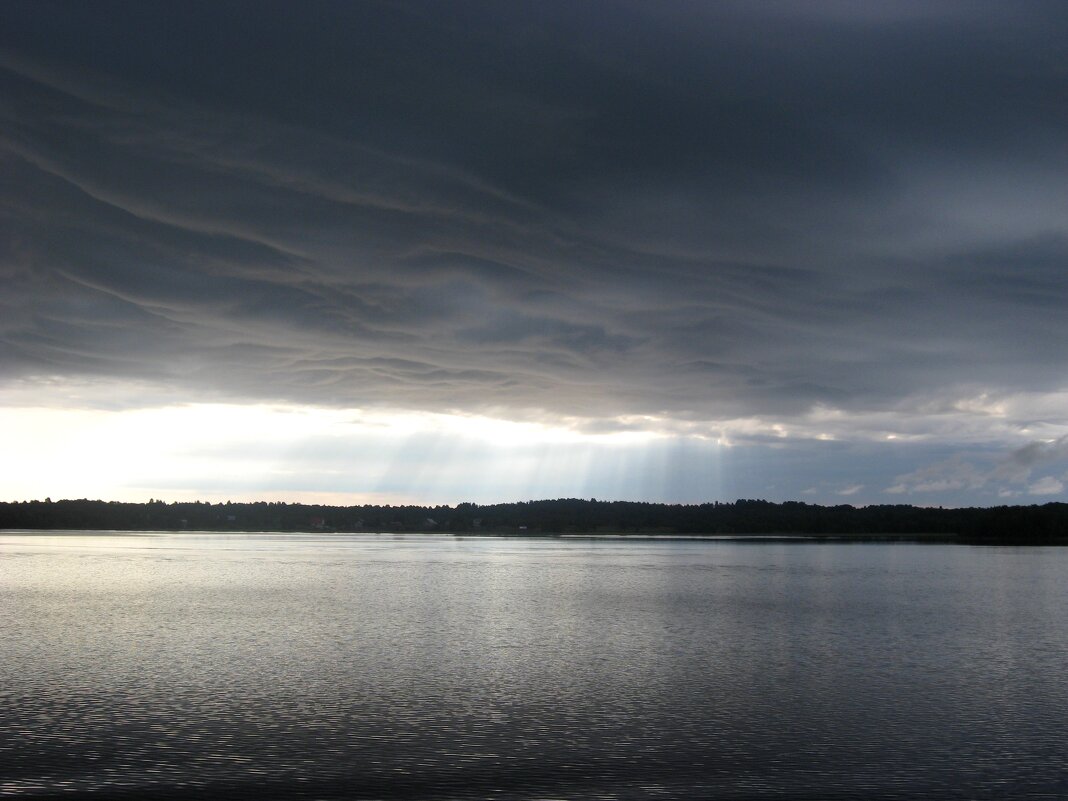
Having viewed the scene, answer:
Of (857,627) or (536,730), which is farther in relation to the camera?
(857,627)

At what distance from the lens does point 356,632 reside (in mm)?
37375

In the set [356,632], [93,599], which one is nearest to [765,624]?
[356,632]

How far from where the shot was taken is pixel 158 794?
53.1ft

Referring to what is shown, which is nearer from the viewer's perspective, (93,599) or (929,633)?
(929,633)

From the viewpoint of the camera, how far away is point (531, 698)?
24.5 metres

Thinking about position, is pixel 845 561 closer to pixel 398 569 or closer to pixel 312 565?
pixel 398 569

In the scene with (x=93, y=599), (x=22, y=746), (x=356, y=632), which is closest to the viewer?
(x=22, y=746)

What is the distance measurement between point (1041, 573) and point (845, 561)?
909 inches

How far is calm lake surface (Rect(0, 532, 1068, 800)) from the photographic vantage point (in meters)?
Result: 17.5

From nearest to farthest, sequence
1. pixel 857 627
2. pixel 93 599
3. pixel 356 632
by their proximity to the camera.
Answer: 1. pixel 356 632
2. pixel 857 627
3. pixel 93 599

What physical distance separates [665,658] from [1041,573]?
6235 cm

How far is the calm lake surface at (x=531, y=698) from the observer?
17469 millimetres

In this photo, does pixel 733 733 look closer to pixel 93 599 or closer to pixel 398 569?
pixel 93 599

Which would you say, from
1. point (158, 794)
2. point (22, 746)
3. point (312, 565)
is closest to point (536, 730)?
point (158, 794)
